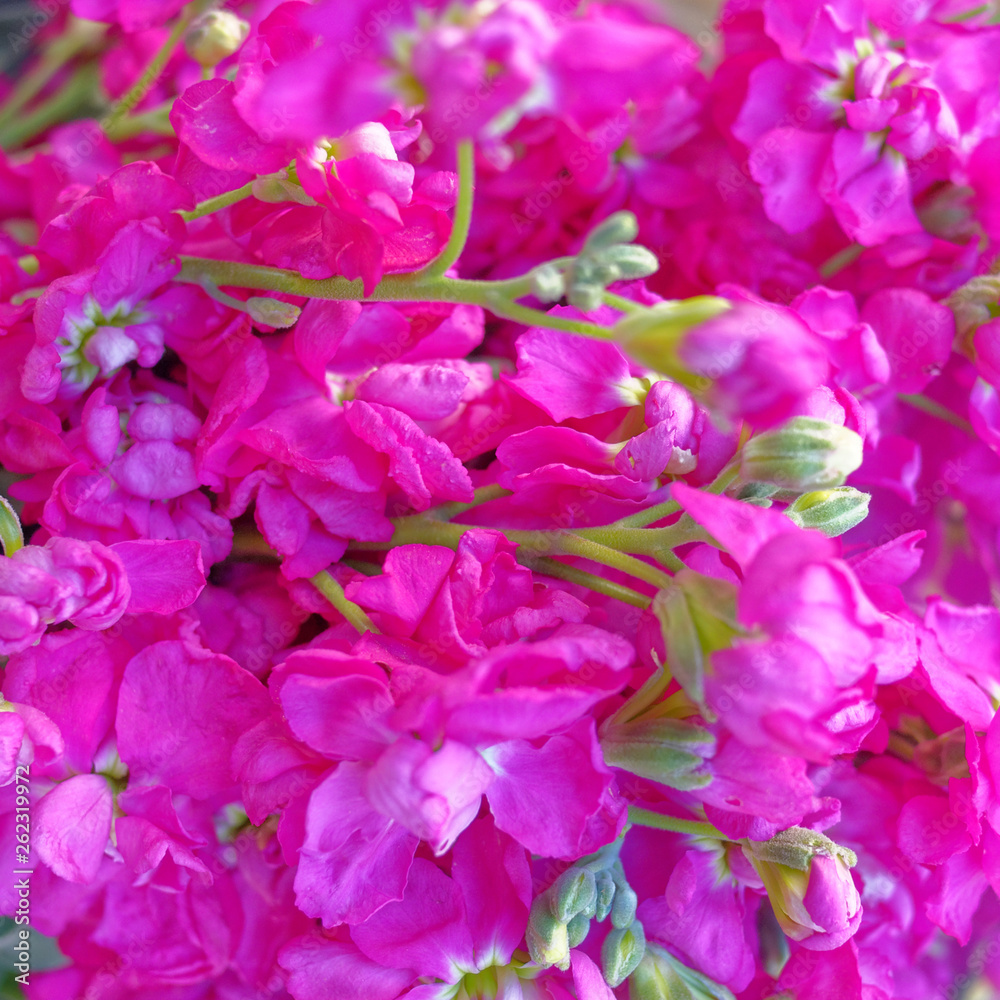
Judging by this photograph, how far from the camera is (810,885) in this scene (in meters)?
0.50

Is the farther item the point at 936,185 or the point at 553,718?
the point at 936,185

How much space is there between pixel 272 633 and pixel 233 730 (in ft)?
0.19

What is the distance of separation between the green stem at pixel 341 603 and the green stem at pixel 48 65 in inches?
22.1

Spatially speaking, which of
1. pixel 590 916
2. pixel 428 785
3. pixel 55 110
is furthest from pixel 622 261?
pixel 55 110

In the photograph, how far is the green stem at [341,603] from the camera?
1.73 feet

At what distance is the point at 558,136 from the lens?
67 centimetres

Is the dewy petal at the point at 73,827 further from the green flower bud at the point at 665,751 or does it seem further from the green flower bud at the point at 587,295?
the green flower bud at the point at 587,295

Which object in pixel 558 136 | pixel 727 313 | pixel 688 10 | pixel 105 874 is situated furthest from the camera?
pixel 688 10

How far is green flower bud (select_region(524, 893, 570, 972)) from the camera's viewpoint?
0.50 meters

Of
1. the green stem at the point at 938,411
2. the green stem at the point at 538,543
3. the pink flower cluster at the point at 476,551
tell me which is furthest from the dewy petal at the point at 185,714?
the green stem at the point at 938,411

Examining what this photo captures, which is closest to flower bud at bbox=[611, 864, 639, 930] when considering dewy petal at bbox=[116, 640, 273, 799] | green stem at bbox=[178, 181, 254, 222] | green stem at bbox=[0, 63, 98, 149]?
dewy petal at bbox=[116, 640, 273, 799]

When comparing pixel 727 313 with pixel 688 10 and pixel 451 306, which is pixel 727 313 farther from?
pixel 688 10

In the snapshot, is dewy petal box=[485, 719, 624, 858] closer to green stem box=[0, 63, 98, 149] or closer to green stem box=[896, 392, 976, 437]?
green stem box=[896, 392, 976, 437]

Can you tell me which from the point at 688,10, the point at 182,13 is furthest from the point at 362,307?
the point at 688,10
